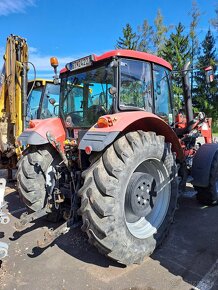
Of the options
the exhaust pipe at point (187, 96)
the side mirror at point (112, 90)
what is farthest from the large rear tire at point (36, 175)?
the exhaust pipe at point (187, 96)

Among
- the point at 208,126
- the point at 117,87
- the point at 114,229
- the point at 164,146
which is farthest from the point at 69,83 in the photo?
the point at 208,126

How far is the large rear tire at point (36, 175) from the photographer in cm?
377

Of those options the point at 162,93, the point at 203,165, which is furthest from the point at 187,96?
the point at 203,165

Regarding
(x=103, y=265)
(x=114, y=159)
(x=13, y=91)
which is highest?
(x=13, y=91)

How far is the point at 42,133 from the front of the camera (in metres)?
4.00

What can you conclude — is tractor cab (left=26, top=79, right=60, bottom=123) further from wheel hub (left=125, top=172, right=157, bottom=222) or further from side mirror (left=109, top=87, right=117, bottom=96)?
wheel hub (left=125, top=172, right=157, bottom=222)

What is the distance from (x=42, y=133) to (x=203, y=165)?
2509mm

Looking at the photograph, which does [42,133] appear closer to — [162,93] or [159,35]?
[162,93]

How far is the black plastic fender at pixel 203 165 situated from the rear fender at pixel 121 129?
3.21 ft

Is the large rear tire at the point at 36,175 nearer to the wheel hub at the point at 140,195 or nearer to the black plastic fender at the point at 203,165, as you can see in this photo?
the wheel hub at the point at 140,195

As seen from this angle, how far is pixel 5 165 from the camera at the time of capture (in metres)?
6.61

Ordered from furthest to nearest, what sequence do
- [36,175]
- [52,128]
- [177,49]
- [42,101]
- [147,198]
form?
[177,49]
[42,101]
[52,128]
[36,175]
[147,198]

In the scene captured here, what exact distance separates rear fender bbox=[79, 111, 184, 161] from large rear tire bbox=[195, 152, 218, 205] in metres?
1.14

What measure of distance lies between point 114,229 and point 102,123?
1086 millimetres
